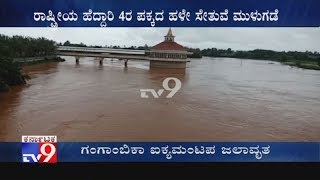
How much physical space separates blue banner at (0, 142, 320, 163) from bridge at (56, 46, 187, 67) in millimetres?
735

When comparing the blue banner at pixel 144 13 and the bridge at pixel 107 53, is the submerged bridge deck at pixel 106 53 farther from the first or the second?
the blue banner at pixel 144 13

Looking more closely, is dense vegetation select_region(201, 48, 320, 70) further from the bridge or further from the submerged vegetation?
the bridge

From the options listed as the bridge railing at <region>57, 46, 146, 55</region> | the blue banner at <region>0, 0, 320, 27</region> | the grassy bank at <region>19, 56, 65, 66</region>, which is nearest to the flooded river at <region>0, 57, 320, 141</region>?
the grassy bank at <region>19, 56, 65, 66</region>

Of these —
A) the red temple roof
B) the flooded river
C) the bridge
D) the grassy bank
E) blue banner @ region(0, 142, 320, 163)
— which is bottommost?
blue banner @ region(0, 142, 320, 163)

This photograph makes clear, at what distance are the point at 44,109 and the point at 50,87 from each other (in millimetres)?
166

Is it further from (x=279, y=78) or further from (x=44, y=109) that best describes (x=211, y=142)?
(x=44, y=109)

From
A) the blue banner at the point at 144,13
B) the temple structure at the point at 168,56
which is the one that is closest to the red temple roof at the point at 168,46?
the temple structure at the point at 168,56

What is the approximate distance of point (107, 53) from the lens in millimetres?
3266

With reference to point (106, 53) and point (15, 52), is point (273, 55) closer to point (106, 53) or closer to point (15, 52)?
point (106, 53)

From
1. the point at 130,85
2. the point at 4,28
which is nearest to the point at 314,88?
the point at 130,85

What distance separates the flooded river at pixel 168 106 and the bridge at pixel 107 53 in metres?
0.12

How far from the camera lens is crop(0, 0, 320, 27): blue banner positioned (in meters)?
2.64

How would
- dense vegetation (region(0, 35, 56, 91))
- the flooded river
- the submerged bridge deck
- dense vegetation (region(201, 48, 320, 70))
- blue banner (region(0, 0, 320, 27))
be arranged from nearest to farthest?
blue banner (region(0, 0, 320, 27)) < the flooded river < dense vegetation (region(0, 35, 56, 91)) < dense vegetation (region(201, 48, 320, 70)) < the submerged bridge deck

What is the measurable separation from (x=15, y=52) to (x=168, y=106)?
3.89 ft
